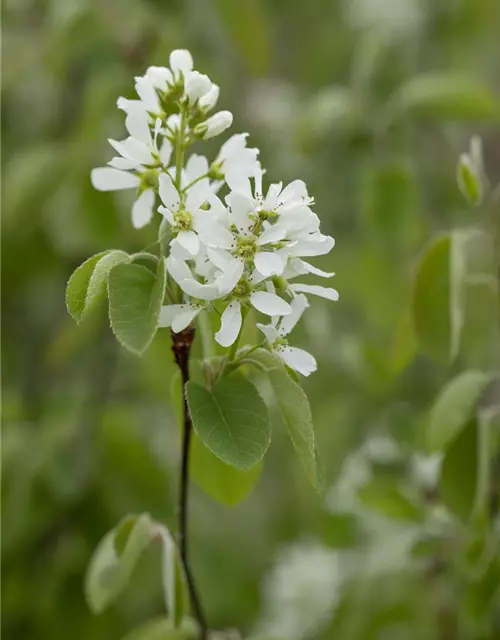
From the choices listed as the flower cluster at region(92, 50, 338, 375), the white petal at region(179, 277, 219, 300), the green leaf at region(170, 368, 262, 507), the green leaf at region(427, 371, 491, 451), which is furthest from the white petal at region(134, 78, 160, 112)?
the green leaf at region(427, 371, 491, 451)

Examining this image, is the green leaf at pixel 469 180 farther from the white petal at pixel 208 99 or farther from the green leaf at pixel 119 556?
the green leaf at pixel 119 556

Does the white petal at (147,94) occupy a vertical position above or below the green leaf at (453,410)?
above

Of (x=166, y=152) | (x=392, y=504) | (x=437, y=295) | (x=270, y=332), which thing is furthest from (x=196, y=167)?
(x=392, y=504)

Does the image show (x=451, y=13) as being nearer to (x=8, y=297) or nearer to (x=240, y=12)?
(x=240, y=12)

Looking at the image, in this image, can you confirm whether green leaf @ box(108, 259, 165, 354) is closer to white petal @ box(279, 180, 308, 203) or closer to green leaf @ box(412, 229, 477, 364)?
white petal @ box(279, 180, 308, 203)

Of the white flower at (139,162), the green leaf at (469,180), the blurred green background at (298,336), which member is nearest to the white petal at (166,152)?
the white flower at (139,162)

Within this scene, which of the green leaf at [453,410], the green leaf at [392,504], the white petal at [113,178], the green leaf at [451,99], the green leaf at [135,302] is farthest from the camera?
the green leaf at [451,99]
